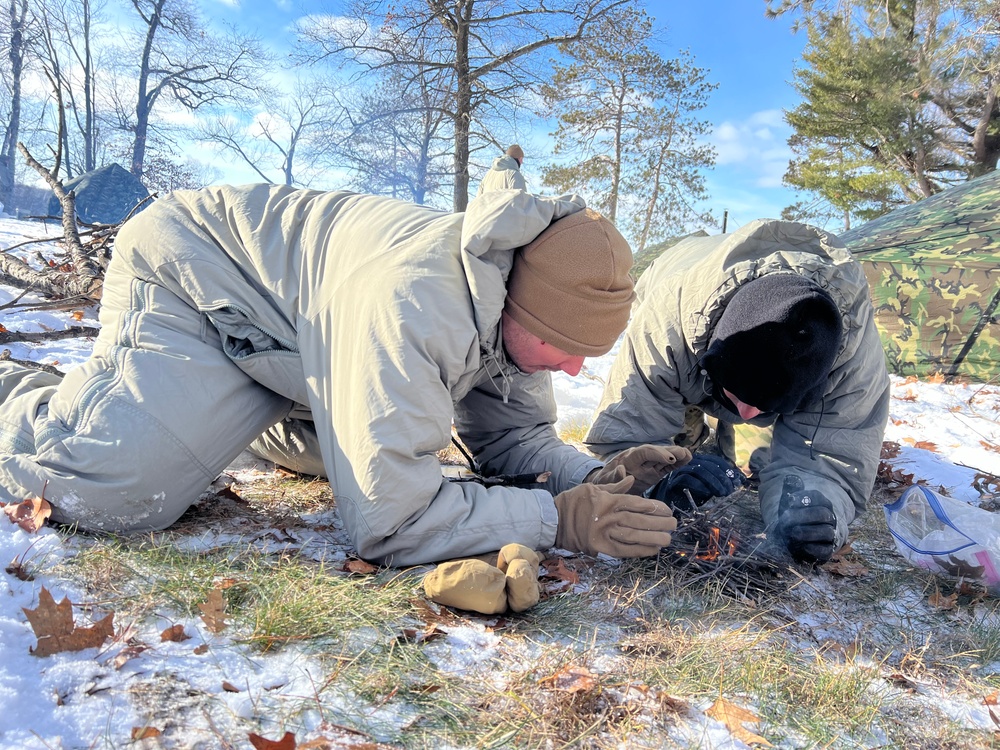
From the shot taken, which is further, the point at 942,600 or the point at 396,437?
the point at 942,600

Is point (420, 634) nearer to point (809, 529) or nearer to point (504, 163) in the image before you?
point (809, 529)

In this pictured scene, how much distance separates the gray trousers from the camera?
197 cm

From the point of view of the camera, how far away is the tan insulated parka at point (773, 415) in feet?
8.54

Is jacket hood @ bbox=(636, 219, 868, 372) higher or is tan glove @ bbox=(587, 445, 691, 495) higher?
jacket hood @ bbox=(636, 219, 868, 372)

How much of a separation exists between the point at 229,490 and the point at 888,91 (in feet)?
66.2

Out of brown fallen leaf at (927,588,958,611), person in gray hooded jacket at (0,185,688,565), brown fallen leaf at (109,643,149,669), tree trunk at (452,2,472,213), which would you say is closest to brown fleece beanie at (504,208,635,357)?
person in gray hooded jacket at (0,185,688,565)

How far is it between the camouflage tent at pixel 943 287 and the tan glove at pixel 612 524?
5.48 meters

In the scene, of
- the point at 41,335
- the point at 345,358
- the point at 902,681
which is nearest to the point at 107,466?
the point at 345,358

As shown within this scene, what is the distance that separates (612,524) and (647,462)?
2.09ft

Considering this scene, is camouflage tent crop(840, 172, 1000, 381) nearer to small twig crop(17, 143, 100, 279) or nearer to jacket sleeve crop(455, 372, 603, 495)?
jacket sleeve crop(455, 372, 603, 495)

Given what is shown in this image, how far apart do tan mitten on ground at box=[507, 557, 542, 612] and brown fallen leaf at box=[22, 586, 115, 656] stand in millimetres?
980

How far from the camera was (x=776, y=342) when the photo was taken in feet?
7.84

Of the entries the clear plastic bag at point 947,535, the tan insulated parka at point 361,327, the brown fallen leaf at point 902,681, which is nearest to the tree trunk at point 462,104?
the tan insulated parka at point 361,327

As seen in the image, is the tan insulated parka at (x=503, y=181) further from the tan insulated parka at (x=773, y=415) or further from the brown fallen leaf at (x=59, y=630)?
the brown fallen leaf at (x=59, y=630)
